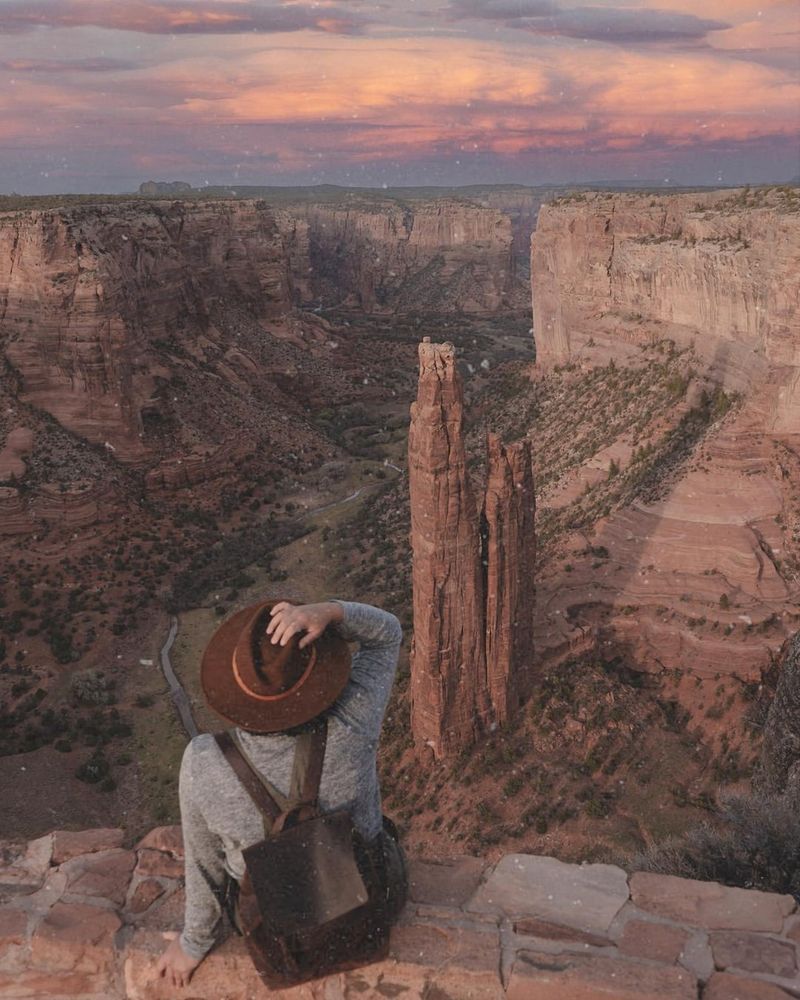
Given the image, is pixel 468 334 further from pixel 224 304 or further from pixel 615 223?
pixel 615 223

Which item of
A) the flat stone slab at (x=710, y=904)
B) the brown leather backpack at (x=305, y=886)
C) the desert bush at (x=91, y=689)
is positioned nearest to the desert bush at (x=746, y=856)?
the flat stone slab at (x=710, y=904)

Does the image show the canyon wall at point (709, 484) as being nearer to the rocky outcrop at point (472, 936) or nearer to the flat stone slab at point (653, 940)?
the rocky outcrop at point (472, 936)

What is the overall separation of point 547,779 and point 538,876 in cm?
1680

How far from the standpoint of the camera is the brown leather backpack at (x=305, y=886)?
4242 millimetres

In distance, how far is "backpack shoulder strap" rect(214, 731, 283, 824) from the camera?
4363mm

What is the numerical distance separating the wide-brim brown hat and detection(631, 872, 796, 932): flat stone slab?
2.68 metres

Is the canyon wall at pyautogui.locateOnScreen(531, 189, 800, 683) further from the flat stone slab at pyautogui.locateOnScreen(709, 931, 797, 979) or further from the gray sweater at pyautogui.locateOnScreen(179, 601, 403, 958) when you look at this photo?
the gray sweater at pyautogui.locateOnScreen(179, 601, 403, 958)

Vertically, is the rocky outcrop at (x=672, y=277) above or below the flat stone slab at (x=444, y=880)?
above

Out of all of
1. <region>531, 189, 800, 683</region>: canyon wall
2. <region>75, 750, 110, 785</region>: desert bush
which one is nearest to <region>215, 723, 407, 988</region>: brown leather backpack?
<region>531, 189, 800, 683</region>: canyon wall

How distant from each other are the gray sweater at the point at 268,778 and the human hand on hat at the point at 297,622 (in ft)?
0.81

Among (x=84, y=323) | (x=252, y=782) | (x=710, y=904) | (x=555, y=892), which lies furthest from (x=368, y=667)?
(x=84, y=323)

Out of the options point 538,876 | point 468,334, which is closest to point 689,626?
point 538,876

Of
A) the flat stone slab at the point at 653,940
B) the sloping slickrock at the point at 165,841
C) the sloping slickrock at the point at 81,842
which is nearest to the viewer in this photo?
the flat stone slab at the point at 653,940

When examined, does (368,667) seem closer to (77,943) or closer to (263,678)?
(263,678)
